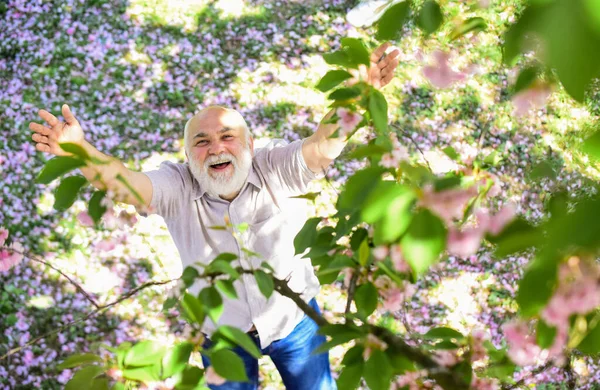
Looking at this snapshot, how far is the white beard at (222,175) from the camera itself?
2055 mm

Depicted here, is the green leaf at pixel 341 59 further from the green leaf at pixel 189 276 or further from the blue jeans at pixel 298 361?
the blue jeans at pixel 298 361

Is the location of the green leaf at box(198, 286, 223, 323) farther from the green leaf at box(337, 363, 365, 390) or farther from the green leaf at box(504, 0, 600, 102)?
the green leaf at box(504, 0, 600, 102)

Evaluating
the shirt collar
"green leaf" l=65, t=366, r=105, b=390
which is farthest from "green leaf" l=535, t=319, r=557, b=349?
the shirt collar

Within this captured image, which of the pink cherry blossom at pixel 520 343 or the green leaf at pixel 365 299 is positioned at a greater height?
the green leaf at pixel 365 299

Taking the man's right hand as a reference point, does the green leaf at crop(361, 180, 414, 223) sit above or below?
below

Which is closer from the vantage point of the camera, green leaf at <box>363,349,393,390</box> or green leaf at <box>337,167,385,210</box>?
green leaf at <box>337,167,385,210</box>

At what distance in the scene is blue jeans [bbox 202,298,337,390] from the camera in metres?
2.29

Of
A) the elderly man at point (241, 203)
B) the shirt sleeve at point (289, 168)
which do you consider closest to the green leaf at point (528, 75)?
the elderly man at point (241, 203)

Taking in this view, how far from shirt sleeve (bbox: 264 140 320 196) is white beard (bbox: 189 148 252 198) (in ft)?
0.37

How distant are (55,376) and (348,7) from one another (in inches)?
175

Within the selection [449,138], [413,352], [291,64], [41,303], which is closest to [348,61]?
[413,352]

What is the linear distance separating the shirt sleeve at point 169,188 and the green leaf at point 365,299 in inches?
43.0

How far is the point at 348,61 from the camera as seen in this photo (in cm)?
103

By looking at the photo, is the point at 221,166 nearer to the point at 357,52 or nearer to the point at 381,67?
the point at 381,67
